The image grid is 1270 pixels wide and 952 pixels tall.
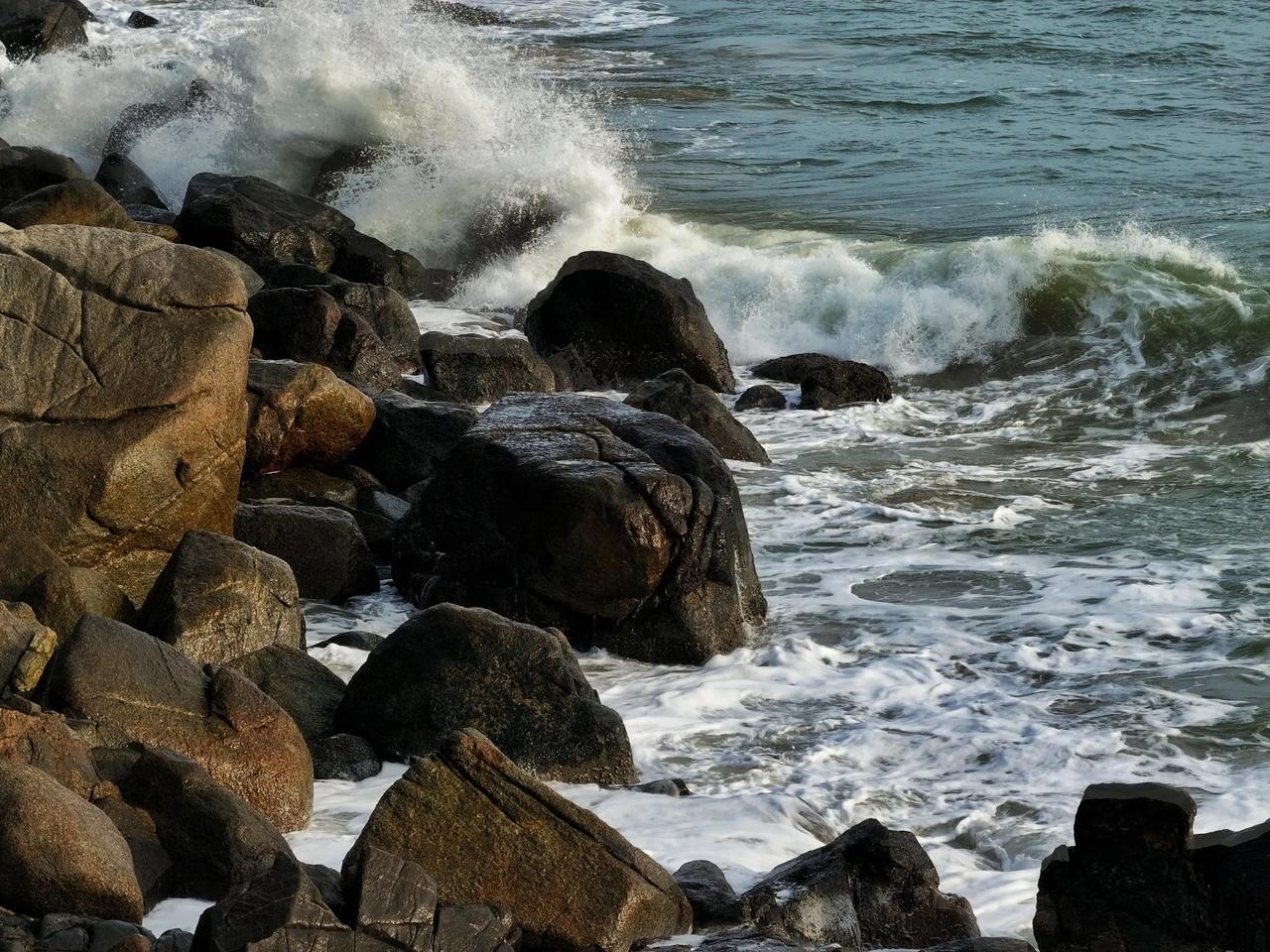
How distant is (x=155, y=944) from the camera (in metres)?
3.80

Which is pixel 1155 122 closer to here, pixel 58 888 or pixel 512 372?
pixel 512 372

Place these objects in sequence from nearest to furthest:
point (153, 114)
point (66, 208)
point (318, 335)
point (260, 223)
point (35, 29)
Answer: point (318, 335)
point (66, 208)
point (260, 223)
point (153, 114)
point (35, 29)

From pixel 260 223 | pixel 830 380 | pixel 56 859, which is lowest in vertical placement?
pixel 830 380

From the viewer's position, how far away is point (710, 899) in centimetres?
478

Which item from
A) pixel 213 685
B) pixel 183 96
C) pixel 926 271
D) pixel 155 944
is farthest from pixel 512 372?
pixel 183 96

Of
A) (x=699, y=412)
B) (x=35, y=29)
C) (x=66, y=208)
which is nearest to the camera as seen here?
(x=699, y=412)

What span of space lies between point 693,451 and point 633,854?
346cm

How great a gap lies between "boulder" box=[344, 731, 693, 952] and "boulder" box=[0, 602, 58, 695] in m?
1.36

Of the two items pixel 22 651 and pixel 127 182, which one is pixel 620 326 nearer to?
pixel 127 182

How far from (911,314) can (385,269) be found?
4646mm

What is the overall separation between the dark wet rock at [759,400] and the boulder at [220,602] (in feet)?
20.0

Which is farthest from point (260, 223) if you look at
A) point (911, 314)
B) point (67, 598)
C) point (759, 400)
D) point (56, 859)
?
point (56, 859)

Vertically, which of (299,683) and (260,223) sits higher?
(260,223)

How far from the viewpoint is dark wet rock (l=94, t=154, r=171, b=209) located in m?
16.0
